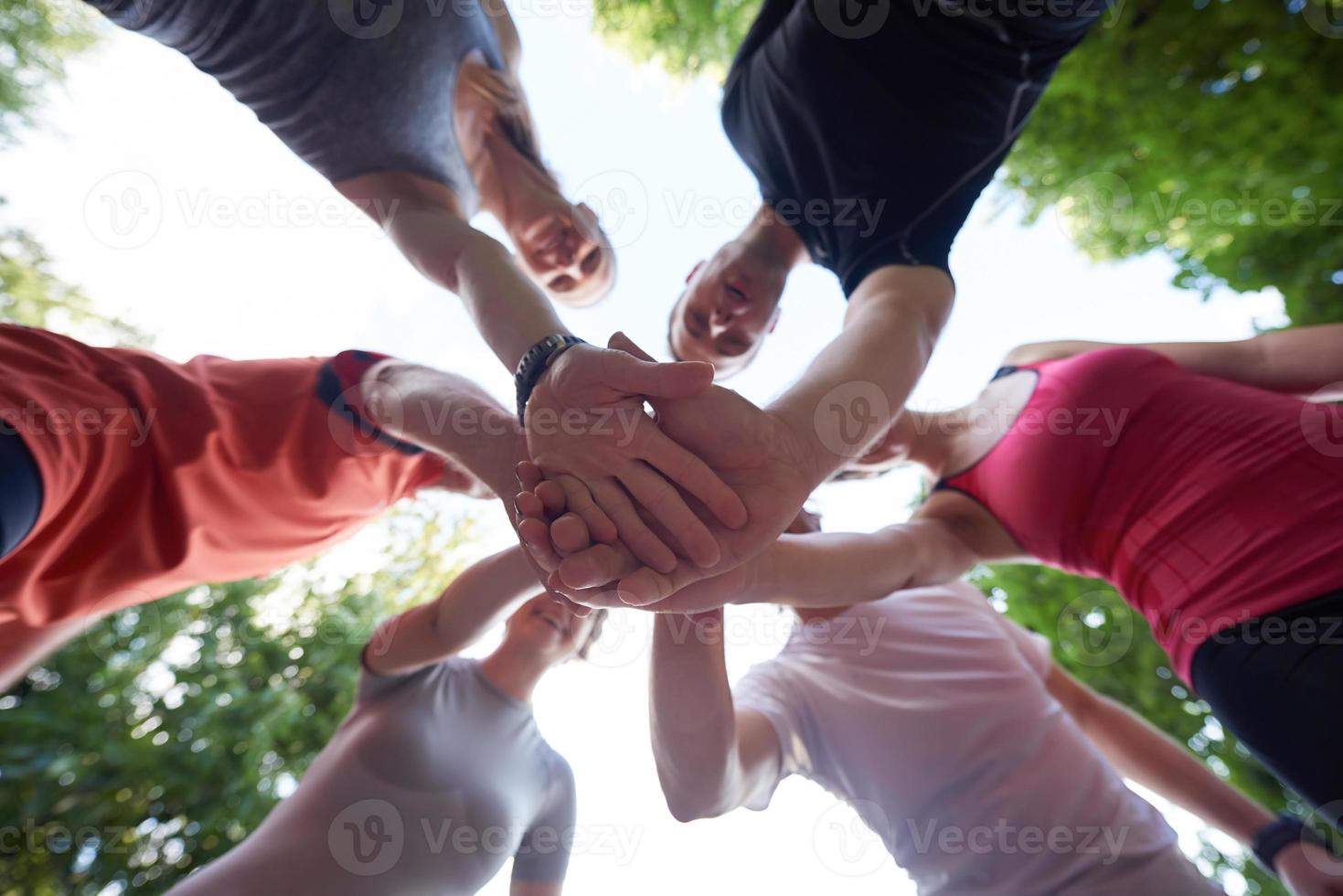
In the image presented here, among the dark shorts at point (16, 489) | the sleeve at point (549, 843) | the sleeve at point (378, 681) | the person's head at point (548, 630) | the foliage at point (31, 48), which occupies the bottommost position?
the sleeve at point (549, 843)

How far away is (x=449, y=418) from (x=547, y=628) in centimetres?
81

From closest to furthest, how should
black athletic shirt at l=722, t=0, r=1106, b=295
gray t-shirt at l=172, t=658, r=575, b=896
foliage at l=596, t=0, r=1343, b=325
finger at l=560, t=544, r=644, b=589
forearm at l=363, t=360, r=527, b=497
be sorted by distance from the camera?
finger at l=560, t=544, r=644, b=589
forearm at l=363, t=360, r=527, b=497
black athletic shirt at l=722, t=0, r=1106, b=295
gray t-shirt at l=172, t=658, r=575, b=896
foliage at l=596, t=0, r=1343, b=325

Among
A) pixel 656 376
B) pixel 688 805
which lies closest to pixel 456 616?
pixel 688 805

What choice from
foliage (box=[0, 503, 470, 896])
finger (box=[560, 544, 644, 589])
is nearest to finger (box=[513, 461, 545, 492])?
finger (box=[560, 544, 644, 589])

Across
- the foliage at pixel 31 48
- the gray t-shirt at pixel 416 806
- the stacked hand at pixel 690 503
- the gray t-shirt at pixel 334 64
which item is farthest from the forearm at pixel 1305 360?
the foliage at pixel 31 48

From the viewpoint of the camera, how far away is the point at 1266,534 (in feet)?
2.97

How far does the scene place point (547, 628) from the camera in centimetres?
154

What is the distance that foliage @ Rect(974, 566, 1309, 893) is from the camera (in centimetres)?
189

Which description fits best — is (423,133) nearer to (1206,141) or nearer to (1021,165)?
(1021,165)

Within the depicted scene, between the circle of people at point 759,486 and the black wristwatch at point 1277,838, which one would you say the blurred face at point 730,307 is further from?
the black wristwatch at point 1277,838

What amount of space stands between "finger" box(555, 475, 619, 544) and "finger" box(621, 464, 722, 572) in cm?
5

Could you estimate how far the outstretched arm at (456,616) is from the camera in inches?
45.4

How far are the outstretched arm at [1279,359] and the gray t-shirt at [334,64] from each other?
157cm

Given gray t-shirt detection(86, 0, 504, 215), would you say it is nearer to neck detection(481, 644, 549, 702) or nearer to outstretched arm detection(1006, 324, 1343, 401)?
neck detection(481, 644, 549, 702)
